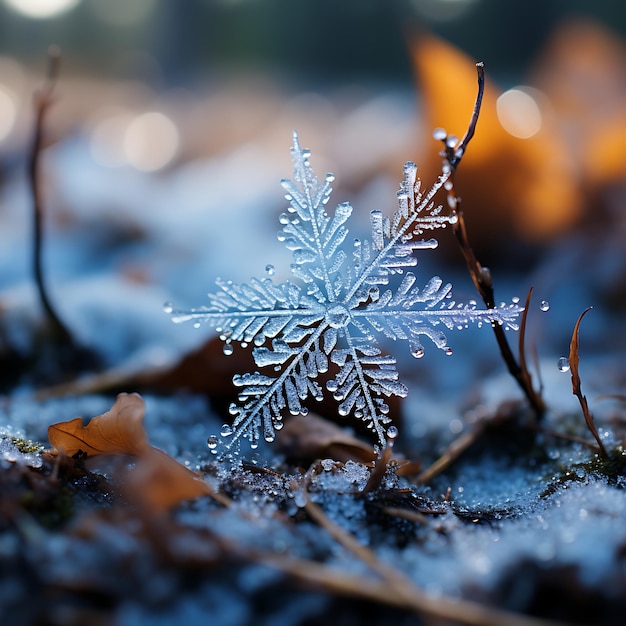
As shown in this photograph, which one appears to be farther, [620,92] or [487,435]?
[620,92]

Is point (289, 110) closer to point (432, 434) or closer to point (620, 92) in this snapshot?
point (620, 92)

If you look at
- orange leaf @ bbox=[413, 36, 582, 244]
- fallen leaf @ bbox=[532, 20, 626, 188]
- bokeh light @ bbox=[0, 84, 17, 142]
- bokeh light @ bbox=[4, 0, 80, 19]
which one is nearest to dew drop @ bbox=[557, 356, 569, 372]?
orange leaf @ bbox=[413, 36, 582, 244]

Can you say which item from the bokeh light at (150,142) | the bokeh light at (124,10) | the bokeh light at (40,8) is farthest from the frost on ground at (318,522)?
the bokeh light at (124,10)

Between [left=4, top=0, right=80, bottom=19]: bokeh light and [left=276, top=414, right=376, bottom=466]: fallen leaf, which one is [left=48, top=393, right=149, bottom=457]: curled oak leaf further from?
[left=4, top=0, right=80, bottom=19]: bokeh light

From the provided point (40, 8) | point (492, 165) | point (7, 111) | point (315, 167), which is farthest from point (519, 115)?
point (40, 8)

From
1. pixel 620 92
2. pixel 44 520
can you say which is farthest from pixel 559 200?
pixel 44 520

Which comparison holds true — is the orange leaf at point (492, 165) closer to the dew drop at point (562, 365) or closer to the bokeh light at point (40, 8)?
the dew drop at point (562, 365)
